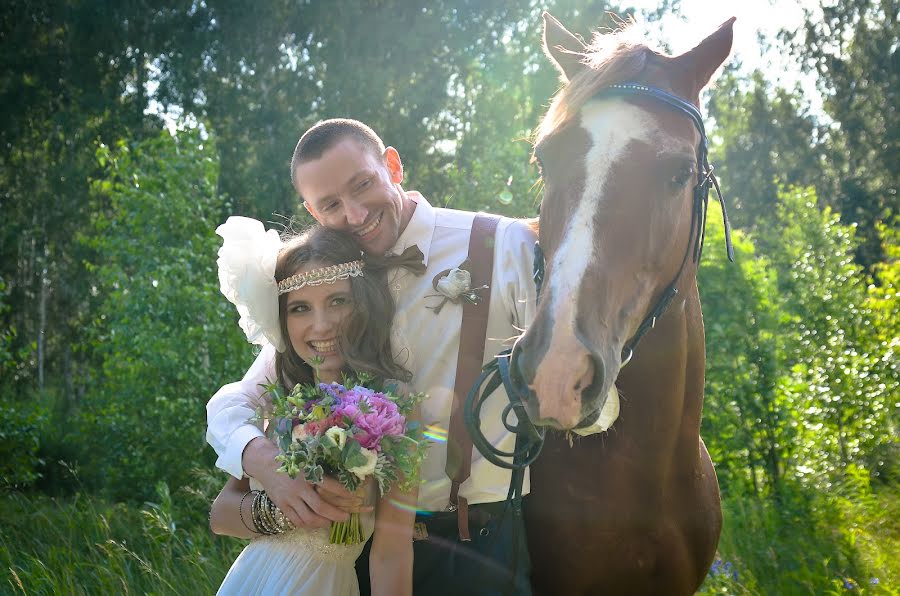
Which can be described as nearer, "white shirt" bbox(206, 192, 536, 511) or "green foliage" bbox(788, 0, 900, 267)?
"white shirt" bbox(206, 192, 536, 511)

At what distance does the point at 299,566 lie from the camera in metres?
2.55

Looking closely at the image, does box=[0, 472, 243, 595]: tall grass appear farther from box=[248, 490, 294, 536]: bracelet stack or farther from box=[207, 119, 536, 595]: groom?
box=[207, 119, 536, 595]: groom

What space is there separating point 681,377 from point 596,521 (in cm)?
53

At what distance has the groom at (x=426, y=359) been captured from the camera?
2.47m

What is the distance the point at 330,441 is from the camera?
2184 mm

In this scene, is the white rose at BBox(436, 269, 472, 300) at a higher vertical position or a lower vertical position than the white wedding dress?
higher

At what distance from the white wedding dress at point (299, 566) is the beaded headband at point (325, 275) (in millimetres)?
797

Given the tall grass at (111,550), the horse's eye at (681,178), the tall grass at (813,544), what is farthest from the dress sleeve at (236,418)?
the tall grass at (813,544)

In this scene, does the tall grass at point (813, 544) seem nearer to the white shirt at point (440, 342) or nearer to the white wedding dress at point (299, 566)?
the white shirt at point (440, 342)

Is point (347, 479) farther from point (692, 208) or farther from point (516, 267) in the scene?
point (692, 208)

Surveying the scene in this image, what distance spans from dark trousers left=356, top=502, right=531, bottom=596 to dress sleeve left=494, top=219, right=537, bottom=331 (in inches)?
25.1

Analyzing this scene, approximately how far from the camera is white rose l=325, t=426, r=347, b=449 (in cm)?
218

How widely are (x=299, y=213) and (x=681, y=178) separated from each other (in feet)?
41.2

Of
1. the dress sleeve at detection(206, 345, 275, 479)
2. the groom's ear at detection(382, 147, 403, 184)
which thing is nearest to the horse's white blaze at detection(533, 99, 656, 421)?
the groom's ear at detection(382, 147, 403, 184)
